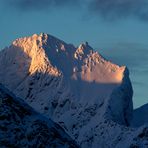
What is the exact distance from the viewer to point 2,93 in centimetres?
5331

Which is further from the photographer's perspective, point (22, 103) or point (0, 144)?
point (22, 103)

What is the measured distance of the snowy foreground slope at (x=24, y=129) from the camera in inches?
1950

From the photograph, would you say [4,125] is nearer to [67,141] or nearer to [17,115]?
[17,115]

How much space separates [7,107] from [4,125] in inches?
69.4

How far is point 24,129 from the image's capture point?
5047 cm

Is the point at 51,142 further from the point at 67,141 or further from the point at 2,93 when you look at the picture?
the point at 2,93

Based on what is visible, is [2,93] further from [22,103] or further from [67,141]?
[67,141]

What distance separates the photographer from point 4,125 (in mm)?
49719

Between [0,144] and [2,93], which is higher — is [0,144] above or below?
below

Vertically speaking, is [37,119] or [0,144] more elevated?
[37,119]

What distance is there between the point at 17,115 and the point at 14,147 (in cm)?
242

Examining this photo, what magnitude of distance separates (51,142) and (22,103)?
173 inches

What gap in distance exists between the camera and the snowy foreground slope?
163 ft

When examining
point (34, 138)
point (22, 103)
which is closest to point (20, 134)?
point (34, 138)
